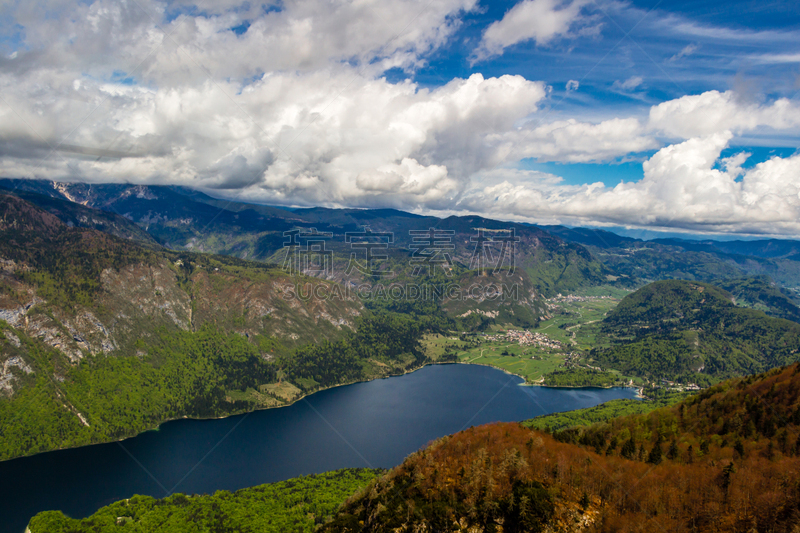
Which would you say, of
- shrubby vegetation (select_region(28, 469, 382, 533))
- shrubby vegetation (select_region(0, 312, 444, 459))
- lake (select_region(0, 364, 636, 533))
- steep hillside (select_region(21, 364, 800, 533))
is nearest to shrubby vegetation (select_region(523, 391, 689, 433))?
lake (select_region(0, 364, 636, 533))

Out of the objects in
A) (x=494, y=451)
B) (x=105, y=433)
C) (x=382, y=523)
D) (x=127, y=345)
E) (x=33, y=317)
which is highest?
(x=494, y=451)

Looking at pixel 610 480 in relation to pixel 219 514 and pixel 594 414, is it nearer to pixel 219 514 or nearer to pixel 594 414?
pixel 219 514

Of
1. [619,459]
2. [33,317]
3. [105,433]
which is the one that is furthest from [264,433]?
[619,459]

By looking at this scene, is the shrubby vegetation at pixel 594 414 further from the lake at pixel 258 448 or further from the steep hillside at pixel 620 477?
the steep hillside at pixel 620 477

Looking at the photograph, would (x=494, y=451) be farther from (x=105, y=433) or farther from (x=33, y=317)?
(x=33, y=317)

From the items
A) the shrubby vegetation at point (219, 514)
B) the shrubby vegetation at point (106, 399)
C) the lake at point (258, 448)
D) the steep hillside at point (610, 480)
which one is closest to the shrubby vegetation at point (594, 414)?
the lake at point (258, 448)

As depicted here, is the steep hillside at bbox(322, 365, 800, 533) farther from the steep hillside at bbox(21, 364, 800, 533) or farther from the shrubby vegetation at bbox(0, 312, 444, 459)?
the shrubby vegetation at bbox(0, 312, 444, 459)
